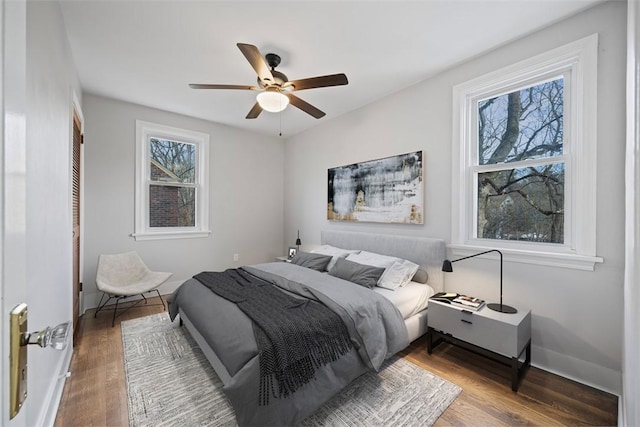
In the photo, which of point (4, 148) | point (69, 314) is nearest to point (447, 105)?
point (4, 148)

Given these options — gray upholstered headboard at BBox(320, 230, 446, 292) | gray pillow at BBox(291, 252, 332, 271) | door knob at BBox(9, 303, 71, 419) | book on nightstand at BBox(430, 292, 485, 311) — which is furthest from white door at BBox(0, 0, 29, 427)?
gray upholstered headboard at BBox(320, 230, 446, 292)

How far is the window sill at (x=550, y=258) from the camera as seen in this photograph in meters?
1.97

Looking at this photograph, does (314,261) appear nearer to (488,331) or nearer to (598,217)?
(488,331)

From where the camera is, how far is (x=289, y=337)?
1635 mm

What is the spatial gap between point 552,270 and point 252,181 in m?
4.32

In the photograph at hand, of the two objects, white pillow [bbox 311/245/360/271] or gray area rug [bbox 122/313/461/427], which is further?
white pillow [bbox 311/245/360/271]

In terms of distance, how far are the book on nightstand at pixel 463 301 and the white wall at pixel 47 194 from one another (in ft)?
9.21

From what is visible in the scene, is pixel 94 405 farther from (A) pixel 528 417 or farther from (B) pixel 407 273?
(A) pixel 528 417

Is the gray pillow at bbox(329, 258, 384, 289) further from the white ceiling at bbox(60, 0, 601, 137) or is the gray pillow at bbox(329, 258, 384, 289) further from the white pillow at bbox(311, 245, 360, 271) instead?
the white ceiling at bbox(60, 0, 601, 137)

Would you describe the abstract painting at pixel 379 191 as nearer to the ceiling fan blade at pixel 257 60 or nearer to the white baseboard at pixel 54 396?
the ceiling fan blade at pixel 257 60

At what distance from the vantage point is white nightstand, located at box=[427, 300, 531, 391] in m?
1.95

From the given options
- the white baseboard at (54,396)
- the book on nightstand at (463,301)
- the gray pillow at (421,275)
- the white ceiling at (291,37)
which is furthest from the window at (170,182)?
the book on nightstand at (463,301)

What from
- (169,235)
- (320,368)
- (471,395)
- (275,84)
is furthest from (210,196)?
(471,395)

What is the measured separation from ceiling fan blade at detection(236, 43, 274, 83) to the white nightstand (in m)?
2.50
